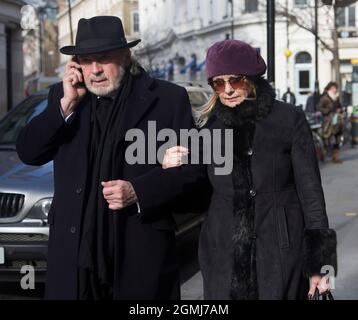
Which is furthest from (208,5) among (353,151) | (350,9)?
(353,151)

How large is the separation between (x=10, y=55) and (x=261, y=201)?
25240 millimetres

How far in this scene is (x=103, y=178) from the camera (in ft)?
10.2

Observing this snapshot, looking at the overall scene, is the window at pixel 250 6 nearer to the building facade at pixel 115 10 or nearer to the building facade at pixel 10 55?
the building facade at pixel 115 10

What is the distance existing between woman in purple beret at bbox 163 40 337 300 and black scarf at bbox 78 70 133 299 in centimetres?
26

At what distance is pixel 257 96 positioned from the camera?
3264mm

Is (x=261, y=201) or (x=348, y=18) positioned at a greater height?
(x=348, y=18)

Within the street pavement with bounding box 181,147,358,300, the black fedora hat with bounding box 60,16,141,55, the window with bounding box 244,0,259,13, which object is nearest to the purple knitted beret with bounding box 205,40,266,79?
the black fedora hat with bounding box 60,16,141,55

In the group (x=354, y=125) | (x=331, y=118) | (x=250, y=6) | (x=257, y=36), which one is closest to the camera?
(x=331, y=118)

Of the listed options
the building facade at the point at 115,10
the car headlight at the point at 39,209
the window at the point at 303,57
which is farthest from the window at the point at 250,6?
the car headlight at the point at 39,209

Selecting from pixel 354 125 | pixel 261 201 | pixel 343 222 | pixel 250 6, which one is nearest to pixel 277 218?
pixel 261 201

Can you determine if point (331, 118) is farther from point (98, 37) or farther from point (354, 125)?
point (98, 37)

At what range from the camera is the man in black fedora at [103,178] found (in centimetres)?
312

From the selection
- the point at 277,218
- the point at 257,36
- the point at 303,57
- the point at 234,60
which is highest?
the point at 257,36

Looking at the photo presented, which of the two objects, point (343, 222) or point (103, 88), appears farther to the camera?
point (343, 222)
